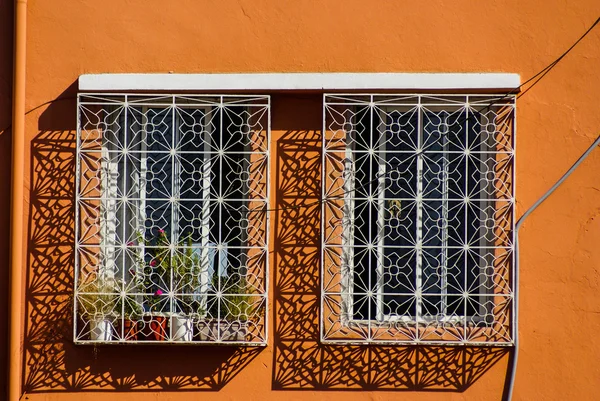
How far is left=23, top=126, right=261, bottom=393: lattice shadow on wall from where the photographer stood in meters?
5.17

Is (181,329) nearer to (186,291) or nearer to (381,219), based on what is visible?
(186,291)

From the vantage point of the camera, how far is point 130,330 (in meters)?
5.08

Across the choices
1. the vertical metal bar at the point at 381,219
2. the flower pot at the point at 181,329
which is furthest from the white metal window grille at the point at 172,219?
the vertical metal bar at the point at 381,219

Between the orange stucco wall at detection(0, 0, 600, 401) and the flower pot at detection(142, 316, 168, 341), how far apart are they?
137 mm

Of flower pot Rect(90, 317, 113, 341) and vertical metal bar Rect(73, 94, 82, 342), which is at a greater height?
vertical metal bar Rect(73, 94, 82, 342)

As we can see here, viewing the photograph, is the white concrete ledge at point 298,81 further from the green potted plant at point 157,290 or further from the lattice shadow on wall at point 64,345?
the green potted plant at point 157,290

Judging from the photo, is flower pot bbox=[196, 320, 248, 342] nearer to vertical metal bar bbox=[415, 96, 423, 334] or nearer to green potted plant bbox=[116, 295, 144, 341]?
green potted plant bbox=[116, 295, 144, 341]

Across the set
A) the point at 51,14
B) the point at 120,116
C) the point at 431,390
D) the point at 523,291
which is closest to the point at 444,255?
the point at 523,291

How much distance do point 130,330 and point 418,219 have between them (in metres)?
1.99

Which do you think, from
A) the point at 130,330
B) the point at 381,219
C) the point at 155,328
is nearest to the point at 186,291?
the point at 155,328

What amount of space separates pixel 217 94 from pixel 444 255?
1800mm

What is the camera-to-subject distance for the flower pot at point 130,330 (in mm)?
5074

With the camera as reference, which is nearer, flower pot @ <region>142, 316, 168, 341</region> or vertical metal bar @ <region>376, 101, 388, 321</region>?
flower pot @ <region>142, 316, 168, 341</region>

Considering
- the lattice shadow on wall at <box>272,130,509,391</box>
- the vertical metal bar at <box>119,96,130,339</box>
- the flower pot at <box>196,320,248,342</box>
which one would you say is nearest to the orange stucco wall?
the lattice shadow on wall at <box>272,130,509,391</box>
